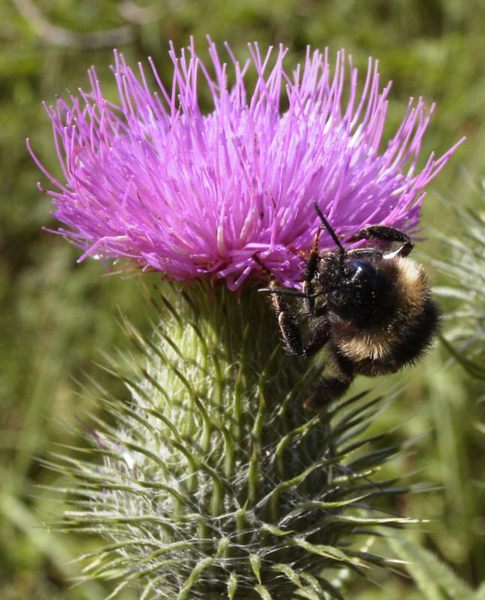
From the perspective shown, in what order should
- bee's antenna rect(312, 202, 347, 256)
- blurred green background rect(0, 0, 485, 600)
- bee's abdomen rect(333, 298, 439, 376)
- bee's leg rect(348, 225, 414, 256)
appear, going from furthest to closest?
blurred green background rect(0, 0, 485, 600)
bee's leg rect(348, 225, 414, 256)
bee's abdomen rect(333, 298, 439, 376)
bee's antenna rect(312, 202, 347, 256)

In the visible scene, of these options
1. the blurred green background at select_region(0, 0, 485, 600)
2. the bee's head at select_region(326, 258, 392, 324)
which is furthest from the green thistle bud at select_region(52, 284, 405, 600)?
the blurred green background at select_region(0, 0, 485, 600)

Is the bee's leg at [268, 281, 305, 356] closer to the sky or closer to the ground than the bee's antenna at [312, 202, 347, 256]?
closer to the ground

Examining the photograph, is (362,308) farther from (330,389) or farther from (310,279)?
(330,389)

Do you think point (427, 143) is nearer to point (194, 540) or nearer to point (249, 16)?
point (249, 16)

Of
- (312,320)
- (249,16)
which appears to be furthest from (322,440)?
(249,16)

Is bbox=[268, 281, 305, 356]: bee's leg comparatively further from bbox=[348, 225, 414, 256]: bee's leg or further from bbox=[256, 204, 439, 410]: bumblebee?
bbox=[348, 225, 414, 256]: bee's leg

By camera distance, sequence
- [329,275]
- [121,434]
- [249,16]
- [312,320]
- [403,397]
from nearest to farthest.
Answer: [329,275] → [312,320] → [121,434] → [403,397] → [249,16]
